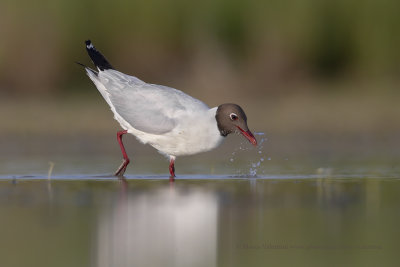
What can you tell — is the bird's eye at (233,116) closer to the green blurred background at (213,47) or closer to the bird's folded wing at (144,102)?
the bird's folded wing at (144,102)

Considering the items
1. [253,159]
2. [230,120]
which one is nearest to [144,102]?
[230,120]

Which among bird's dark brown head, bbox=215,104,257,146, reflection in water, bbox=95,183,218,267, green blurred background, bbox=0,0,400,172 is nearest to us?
reflection in water, bbox=95,183,218,267

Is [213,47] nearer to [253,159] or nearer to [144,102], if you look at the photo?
[253,159]

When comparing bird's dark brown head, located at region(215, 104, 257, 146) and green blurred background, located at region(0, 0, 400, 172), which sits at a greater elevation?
green blurred background, located at region(0, 0, 400, 172)

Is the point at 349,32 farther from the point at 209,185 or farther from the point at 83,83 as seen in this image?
the point at 209,185

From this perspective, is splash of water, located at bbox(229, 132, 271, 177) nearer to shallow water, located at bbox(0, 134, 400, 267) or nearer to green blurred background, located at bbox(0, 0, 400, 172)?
shallow water, located at bbox(0, 134, 400, 267)

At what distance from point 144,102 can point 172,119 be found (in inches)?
20.6

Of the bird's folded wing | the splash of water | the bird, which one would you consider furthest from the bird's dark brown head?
the splash of water

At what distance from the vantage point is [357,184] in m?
8.15

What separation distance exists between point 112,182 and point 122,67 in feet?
27.9

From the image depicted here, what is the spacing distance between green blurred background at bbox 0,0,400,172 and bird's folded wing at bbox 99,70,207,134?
6037 mm

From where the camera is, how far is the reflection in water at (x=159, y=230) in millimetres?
5156

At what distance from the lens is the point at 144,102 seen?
30.2 ft

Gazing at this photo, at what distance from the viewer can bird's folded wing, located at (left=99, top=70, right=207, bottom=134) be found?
885 centimetres
